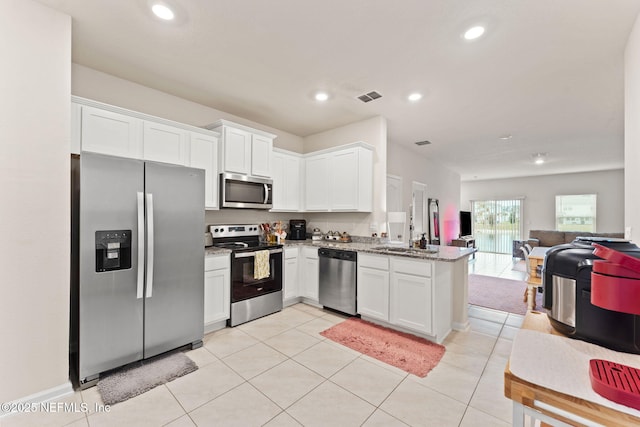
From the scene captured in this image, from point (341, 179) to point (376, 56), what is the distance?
70.2 inches

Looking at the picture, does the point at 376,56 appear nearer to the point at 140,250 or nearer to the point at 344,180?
the point at 344,180

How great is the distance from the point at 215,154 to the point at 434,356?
325 cm

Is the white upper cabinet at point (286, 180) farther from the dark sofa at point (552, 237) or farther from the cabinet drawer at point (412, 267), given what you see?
the dark sofa at point (552, 237)

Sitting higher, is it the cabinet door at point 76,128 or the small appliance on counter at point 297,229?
the cabinet door at point 76,128

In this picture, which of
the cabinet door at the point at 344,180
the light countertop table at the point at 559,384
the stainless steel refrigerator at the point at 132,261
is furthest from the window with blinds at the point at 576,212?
the stainless steel refrigerator at the point at 132,261

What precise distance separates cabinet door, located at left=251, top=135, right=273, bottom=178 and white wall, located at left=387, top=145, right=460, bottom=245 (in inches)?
97.7

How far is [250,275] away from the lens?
10.8ft

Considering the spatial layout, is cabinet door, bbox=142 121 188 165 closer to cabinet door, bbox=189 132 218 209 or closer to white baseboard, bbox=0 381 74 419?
cabinet door, bbox=189 132 218 209

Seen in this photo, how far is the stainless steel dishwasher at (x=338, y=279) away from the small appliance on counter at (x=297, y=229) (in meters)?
0.78

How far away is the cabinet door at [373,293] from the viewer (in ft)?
10.2

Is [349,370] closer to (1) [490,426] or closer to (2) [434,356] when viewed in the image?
(2) [434,356]

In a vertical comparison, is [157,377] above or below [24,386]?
below

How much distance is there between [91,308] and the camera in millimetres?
2066

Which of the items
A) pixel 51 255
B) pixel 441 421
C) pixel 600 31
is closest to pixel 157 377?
pixel 51 255
